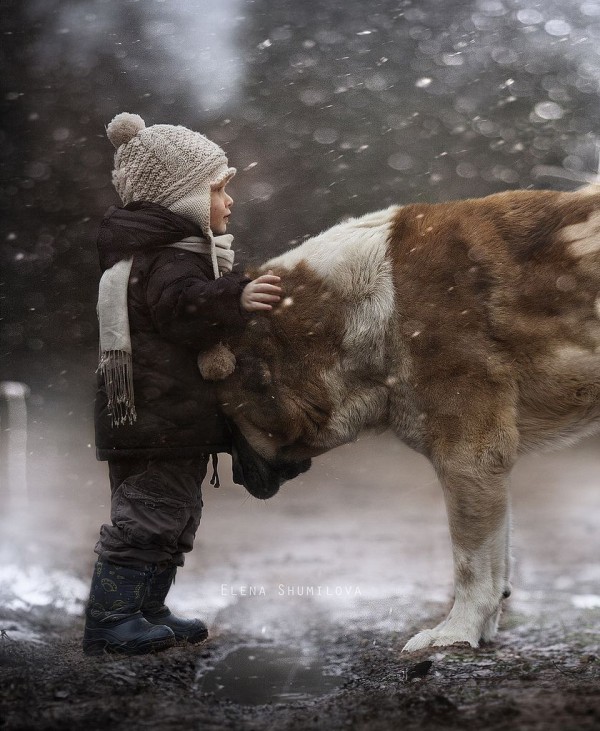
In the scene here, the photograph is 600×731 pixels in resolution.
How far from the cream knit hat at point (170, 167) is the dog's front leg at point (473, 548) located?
841 millimetres

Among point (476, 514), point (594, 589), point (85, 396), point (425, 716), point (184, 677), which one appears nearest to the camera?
point (425, 716)

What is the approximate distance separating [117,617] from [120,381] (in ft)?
1.78

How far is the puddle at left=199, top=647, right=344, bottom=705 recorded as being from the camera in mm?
1400

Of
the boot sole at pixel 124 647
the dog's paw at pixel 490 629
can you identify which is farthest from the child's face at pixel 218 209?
the dog's paw at pixel 490 629

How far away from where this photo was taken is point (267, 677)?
5.12 ft

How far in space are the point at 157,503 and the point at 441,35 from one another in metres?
2.01

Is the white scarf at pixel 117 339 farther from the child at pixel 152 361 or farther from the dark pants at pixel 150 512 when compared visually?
the dark pants at pixel 150 512

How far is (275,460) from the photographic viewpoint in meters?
1.89

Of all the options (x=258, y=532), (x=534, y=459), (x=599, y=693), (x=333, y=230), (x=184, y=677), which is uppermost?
(x=333, y=230)

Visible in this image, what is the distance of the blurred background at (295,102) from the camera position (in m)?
2.57

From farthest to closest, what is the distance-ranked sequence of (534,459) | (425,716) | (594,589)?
(534,459)
(594,589)
(425,716)

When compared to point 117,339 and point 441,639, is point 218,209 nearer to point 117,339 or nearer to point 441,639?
point 117,339

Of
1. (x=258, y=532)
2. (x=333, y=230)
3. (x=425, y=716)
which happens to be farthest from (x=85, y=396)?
(x=425, y=716)

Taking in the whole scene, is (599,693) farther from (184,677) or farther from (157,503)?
(157,503)
